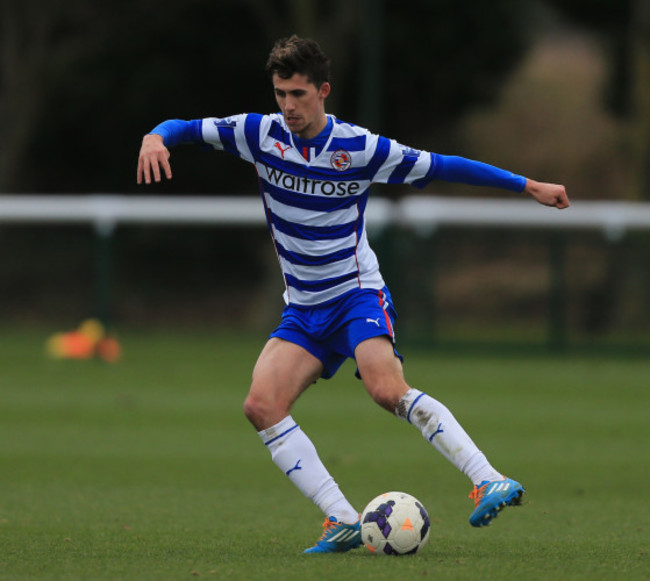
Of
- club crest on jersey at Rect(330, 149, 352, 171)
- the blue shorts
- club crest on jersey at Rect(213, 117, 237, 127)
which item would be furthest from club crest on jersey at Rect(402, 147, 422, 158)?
club crest on jersey at Rect(213, 117, 237, 127)

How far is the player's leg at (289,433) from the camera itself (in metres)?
6.68

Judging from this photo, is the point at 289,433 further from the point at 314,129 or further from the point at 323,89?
the point at 323,89

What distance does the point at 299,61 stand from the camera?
6559mm

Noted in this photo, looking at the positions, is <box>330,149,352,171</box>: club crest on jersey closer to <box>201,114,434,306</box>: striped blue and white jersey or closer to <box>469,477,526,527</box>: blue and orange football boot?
<box>201,114,434,306</box>: striped blue and white jersey

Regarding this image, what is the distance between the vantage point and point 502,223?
77.5 feet

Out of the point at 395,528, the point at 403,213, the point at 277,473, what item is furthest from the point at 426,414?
the point at 403,213

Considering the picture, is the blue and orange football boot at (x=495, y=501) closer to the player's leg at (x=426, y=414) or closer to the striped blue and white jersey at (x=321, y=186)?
the player's leg at (x=426, y=414)

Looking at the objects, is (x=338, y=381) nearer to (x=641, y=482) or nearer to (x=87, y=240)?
(x=641, y=482)

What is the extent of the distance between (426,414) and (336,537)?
743mm

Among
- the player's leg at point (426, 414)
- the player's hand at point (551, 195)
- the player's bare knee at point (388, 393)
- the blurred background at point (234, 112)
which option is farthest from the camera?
the blurred background at point (234, 112)

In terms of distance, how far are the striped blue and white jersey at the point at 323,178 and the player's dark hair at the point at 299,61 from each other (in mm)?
298

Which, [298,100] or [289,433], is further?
[289,433]

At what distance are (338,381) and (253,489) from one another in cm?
896

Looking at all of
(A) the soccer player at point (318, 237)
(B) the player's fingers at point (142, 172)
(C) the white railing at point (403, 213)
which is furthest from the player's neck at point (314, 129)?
(C) the white railing at point (403, 213)
